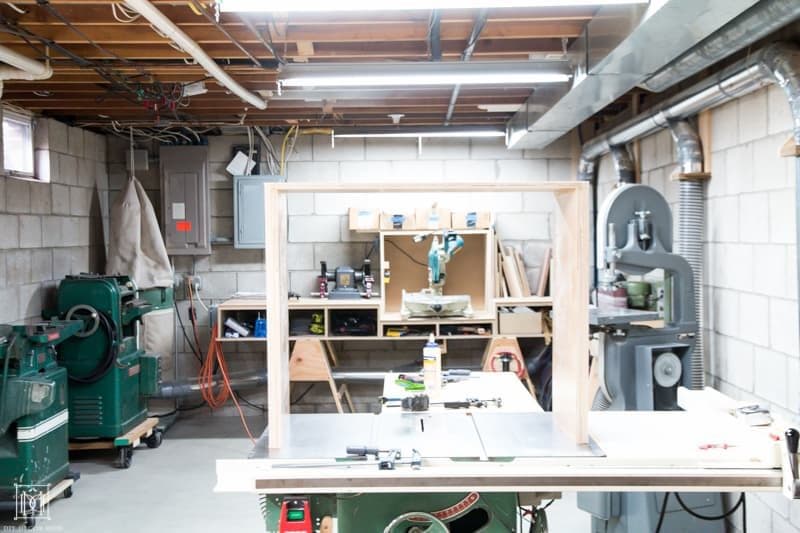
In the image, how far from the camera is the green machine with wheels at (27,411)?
10.8 ft

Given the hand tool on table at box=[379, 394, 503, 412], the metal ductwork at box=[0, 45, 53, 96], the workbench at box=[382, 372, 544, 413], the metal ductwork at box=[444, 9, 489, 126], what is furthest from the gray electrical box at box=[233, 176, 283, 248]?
the hand tool on table at box=[379, 394, 503, 412]

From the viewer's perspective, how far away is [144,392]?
457 cm

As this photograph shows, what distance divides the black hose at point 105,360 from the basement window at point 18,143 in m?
1.10

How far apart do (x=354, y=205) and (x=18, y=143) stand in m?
2.42

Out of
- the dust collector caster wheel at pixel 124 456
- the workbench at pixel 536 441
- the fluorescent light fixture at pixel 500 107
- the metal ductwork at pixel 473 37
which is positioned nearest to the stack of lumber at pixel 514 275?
the fluorescent light fixture at pixel 500 107

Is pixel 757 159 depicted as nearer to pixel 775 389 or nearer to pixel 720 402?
pixel 775 389

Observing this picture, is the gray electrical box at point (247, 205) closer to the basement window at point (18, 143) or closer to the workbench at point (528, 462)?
the basement window at point (18, 143)

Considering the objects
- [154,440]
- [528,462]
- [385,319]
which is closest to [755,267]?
[528,462]

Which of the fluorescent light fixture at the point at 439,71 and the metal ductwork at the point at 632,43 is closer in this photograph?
the metal ductwork at the point at 632,43

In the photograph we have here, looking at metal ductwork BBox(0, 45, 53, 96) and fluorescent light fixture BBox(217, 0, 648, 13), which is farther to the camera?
metal ductwork BBox(0, 45, 53, 96)

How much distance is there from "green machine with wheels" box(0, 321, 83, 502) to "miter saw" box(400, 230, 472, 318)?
2273mm

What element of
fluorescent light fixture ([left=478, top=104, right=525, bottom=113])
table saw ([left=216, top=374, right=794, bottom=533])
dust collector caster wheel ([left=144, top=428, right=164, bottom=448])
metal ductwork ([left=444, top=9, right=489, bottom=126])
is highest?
fluorescent light fixture ([left=478, top=104, right=525, bottom=113])

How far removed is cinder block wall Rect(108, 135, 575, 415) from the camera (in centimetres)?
534

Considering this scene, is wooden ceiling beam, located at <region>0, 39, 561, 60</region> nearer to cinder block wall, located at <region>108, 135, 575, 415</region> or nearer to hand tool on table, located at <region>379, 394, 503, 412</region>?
hand tool on table, located at <region>379, 394, 503, 412</region>
